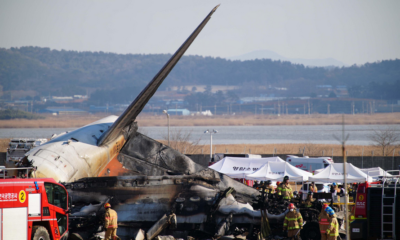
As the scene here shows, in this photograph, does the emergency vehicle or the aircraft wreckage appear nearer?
the emergency vehicle

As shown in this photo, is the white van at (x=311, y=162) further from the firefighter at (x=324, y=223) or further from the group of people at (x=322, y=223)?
the firefighter at (x=324, y=223)

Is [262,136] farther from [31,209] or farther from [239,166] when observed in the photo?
[31,209]

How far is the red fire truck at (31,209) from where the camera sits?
14789mm

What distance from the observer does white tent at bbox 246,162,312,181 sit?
113 feet

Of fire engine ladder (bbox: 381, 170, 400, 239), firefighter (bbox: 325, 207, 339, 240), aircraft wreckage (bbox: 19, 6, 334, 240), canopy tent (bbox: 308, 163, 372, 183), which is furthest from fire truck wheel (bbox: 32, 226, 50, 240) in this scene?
canopy tent (bbox: 308, 163, 372, 183)

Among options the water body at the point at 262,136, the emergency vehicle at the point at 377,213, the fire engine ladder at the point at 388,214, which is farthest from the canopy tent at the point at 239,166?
the water body at the point at 262,136

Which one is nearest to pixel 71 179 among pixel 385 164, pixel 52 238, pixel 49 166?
pixel 49 166

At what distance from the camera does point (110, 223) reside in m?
17.7

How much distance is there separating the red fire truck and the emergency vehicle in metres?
11.5

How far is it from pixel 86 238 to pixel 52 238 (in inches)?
93.7

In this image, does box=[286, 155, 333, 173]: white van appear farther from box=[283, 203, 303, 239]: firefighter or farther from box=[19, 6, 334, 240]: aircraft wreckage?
box=[283, 203, 303, 239]: firefighter

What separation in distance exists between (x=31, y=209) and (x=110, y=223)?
10.8ft

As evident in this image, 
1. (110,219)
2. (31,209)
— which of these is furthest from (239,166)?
(31,209)

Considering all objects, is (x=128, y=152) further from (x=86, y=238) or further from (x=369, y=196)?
(x=369, y=196)
